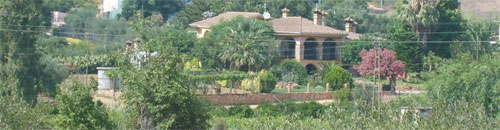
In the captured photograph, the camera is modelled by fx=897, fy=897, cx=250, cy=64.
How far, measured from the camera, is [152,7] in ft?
264

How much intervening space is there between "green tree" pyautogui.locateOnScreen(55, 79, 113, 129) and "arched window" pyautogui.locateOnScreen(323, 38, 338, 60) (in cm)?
4238

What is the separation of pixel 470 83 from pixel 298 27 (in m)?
24.1

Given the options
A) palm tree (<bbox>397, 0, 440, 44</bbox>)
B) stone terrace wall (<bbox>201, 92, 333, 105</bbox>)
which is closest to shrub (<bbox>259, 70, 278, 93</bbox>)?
stone terrace wall (<bbox>201, 92, 333, 105</bbox>)

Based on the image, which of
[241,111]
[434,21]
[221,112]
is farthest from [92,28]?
[221,112]

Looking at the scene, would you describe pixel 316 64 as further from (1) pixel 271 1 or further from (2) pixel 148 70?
(2) pixel 148 70

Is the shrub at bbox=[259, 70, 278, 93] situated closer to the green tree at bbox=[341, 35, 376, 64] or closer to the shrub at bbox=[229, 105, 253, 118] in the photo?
the shrub at bbox=[229, 105, 253, 118]

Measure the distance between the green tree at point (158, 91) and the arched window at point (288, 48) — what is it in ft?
133

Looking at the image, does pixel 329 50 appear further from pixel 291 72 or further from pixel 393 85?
pixel 393 85

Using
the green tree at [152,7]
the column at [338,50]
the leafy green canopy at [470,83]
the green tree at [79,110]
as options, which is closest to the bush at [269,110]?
the leafy green canopy at [470,83]

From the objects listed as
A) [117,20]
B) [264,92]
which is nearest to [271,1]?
[117,20]

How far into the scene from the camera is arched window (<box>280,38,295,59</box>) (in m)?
60.5

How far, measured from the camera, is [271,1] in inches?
3172

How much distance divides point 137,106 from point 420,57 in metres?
38.6

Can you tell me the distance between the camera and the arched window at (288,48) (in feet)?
198
